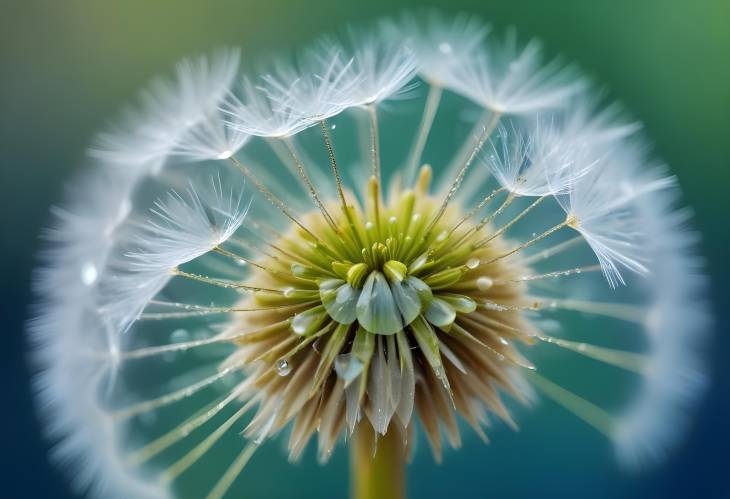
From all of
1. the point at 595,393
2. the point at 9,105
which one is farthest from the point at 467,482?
the point at 9,105

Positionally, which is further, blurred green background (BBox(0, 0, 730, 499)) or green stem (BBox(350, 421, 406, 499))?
blurred green background (BBox(0, 0, 730, 499))

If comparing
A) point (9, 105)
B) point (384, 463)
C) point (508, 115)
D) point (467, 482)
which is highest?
point (9, 105)

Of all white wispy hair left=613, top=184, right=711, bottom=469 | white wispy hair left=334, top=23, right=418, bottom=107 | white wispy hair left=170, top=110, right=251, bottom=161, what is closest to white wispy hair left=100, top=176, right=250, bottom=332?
white wispy hair left=170, top=110, right=251, bottom=161

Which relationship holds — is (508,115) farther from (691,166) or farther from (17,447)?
(17,447)

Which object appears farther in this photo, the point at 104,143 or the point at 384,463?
the point at 104,143

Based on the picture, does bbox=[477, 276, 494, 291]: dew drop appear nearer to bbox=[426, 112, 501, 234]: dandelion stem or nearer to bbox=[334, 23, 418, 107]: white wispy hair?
bbox=[426, 112, 501, 234]: dandelion stem

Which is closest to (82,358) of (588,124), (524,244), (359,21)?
(524,244)
